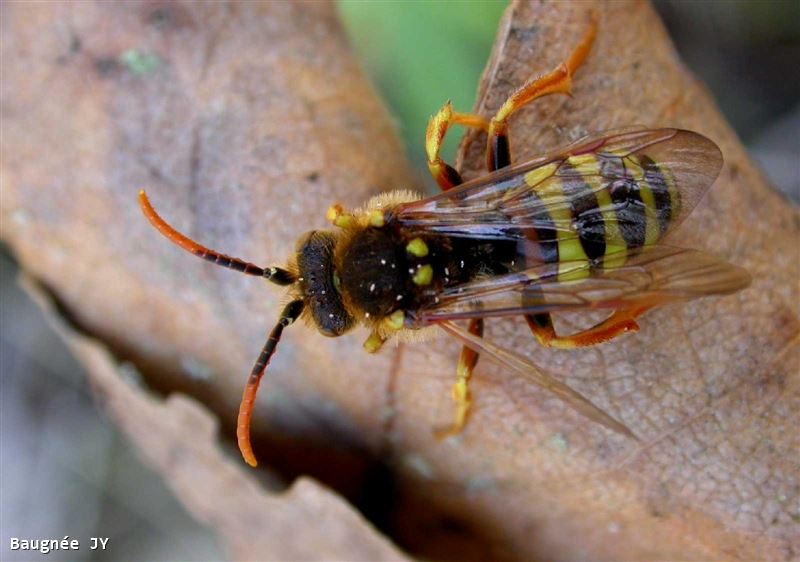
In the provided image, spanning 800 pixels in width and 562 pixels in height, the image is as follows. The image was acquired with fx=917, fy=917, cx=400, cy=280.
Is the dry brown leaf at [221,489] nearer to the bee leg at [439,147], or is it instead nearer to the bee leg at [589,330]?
the bee leg at [589,330]

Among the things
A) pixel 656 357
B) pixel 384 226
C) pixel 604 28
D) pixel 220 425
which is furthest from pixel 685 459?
pixel 220 425

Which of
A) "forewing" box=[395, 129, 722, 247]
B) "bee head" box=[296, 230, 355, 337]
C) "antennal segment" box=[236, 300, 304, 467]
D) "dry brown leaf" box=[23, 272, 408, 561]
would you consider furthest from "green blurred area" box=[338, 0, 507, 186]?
"dry brown leaf" box=[23, 272, 408, 561]

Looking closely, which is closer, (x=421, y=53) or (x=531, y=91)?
(x=531, y=91)

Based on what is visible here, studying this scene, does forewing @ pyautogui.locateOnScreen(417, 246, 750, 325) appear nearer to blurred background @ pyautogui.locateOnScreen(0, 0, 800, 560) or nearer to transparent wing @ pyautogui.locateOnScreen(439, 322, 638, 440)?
transparent wing @ pyautogui.locateOnScreen(439, 322, 638, 440)

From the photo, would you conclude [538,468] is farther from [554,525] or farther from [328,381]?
[328,381]

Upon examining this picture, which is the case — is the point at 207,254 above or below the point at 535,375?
below

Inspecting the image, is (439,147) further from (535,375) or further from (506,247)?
(535,375)

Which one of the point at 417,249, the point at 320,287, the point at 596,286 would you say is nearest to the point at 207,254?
the point at 320,287

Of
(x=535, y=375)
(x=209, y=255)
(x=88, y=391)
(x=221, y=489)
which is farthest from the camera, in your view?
(x=88, y=391)
